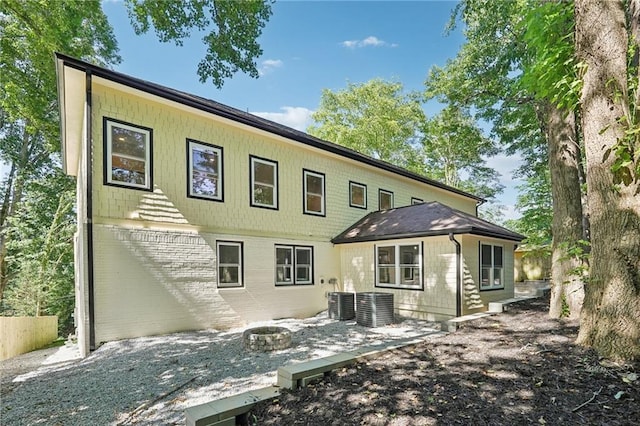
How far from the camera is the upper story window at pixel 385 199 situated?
13148 mm

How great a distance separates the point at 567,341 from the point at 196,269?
7.34 meters

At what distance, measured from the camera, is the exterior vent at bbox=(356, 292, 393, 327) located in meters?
7.90

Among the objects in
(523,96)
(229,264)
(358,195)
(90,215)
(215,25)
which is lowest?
(229,264)

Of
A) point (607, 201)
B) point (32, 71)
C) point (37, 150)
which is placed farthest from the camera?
point (37, 150)

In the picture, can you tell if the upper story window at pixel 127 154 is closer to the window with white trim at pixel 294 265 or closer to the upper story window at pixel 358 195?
the window with white trim at pixel 294 265

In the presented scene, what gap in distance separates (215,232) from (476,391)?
266 inches

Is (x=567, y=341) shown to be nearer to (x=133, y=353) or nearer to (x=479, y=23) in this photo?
(x=133, y=353)

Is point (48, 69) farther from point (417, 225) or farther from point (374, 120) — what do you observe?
point (374, 120)

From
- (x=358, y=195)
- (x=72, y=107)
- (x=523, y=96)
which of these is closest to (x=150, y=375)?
(x=72, y=107)

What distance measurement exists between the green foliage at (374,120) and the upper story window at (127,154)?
1839 cm

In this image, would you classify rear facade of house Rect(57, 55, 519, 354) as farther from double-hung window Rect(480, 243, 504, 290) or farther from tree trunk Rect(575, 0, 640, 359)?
tree trunk Rect(575, 0, 640, 359)

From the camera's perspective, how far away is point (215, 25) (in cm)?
1085

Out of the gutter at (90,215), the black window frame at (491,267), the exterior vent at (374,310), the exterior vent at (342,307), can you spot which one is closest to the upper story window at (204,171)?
the gutter at (90,215)

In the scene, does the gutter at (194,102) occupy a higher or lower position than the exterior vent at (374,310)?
higher
